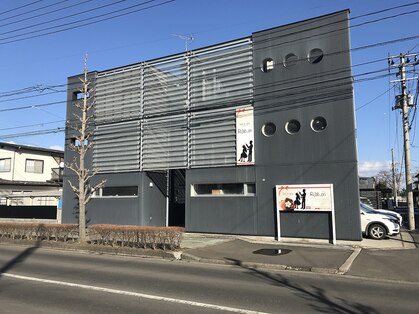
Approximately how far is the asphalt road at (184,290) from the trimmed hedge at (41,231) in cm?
505

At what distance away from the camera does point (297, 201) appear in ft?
57.3

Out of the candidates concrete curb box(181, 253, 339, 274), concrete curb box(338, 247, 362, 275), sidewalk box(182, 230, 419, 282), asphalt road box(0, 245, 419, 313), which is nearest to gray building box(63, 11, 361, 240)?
sidewalk box(182, 230, 419, 282)

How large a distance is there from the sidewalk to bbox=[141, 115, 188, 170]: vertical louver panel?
4653mm

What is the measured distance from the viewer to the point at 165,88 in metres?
22.0

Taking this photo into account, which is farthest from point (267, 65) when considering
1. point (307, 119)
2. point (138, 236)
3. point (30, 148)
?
point (30, 148)

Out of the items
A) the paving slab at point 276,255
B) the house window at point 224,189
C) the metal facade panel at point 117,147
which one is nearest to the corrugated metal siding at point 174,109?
the metal facade panel at point 117,147

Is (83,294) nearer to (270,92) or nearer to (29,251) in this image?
(29,251)

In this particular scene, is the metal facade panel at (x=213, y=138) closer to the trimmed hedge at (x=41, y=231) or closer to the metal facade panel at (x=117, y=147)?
the metal facade panel at (x=117, y=147)

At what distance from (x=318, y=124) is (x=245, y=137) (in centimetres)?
348

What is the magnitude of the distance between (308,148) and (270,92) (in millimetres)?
3237

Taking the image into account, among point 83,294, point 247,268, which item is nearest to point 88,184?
point 247,268

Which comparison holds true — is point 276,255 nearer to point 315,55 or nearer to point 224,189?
point 224,189

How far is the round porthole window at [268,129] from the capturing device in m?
18.7

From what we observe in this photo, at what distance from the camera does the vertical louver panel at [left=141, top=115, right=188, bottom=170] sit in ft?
69.2
